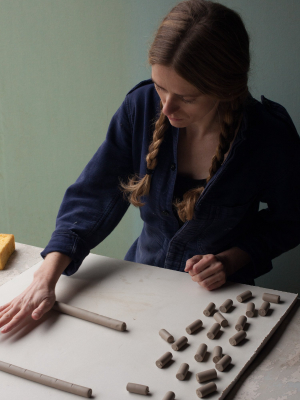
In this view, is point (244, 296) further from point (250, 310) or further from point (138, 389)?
point (138, 389)

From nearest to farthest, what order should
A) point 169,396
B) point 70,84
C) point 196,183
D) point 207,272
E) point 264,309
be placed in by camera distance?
point 169,396
point 264,309
point 207,272
point 196,183
point 70,84

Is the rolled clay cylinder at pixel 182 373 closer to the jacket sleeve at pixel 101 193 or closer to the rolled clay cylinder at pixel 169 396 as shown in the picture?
the rolled clay cylinder at pixel 169 396

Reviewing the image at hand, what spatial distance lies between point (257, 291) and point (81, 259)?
1.53ft

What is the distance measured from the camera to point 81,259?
1.15 metres

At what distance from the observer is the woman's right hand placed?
94cm

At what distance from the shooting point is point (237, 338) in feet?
2.86

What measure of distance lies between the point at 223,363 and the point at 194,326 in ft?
0.40

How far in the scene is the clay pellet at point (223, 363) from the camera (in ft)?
2.62

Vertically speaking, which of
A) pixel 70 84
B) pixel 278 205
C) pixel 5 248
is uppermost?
pixel 70 84

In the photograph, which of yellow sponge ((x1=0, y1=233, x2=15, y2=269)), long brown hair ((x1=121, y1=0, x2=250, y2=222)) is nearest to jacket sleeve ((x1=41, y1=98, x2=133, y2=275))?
yellow sponge ((x1=0, y1=233, x2=15, y2=269))

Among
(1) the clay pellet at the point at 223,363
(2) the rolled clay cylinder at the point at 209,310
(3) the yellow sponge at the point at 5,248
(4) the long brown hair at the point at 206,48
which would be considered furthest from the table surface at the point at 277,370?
(3) the yellow sponge at the point at 5,248

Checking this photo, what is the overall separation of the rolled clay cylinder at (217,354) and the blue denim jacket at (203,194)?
0.42 metres

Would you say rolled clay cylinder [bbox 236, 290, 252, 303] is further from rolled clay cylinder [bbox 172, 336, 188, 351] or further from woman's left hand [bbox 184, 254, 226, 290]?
rolled clay cylinder [bbox 172, 336, 188, 351]

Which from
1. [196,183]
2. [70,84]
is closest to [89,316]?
[196,183]
